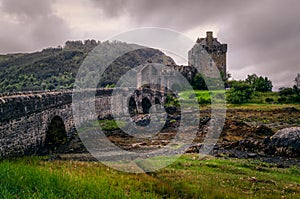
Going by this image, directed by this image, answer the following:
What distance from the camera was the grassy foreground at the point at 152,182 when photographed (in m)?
9.87

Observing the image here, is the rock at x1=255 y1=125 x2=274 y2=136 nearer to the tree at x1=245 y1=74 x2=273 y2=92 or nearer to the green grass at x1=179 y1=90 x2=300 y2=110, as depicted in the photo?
the green grass at x1=179 y1=90 x2=300 y2=110

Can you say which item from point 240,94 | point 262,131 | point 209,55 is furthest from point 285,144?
point 209,55

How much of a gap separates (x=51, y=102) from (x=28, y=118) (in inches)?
172

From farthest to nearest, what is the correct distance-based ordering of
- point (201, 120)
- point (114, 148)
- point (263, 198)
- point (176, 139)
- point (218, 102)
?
point (218, 102) → point (201, 120) → point (176, 139) → point (114, 148) → point (263, 198)

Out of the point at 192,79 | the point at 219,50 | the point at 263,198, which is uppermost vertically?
the point at 219,50

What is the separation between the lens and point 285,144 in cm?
2222

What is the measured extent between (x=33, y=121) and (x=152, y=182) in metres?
8.78

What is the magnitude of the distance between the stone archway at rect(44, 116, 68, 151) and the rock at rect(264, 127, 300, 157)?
538 inches

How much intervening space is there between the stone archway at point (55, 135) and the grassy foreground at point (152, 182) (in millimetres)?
7749

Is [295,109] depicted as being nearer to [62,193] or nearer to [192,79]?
[192,79]

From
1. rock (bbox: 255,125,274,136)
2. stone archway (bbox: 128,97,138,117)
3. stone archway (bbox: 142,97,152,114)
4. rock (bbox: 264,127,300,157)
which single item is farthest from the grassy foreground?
stone archway (bbox: 142,97,152,114)

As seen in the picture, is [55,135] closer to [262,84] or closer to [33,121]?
[33,121]

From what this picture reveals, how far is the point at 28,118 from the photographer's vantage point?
1748 centimetres

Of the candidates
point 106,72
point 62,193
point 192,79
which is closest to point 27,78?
point 106,72
